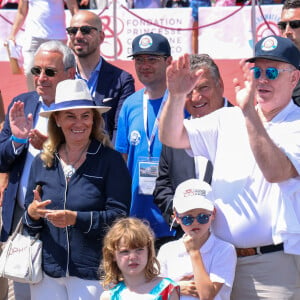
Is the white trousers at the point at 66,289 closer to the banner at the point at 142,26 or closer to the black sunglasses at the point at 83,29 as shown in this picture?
the black sunglasses at the point at 83,29

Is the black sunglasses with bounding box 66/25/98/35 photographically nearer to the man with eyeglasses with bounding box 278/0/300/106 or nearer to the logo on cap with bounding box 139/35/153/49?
the logo on cap with bounding box 139/35/153/49

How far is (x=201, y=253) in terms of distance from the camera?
4.86 m

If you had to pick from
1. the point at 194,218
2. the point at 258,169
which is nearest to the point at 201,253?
the point at 194,218

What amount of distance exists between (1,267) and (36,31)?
17.2ft

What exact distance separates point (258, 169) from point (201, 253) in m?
0.58

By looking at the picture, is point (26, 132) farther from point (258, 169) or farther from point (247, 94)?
point (247, 94)

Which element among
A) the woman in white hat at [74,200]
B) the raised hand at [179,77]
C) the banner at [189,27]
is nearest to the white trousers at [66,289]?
the woman in white hat at [74,200]

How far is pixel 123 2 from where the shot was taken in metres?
14.1

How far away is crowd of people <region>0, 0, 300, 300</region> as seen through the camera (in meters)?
4.70

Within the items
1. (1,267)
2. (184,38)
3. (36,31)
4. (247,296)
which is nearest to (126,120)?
(1,267)

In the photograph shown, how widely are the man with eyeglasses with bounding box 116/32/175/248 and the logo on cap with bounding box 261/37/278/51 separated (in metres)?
1.54

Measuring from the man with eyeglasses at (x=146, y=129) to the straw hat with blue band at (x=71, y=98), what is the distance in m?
0.65

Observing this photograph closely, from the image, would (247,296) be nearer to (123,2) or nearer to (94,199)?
(94,199)

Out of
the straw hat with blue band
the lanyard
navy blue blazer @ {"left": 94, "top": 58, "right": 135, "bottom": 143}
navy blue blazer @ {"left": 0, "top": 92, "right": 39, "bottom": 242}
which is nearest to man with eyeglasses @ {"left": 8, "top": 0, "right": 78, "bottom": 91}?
navy blue blazer @ {"left": 94, "top": 58, "right": 135, "bottom": 143}
